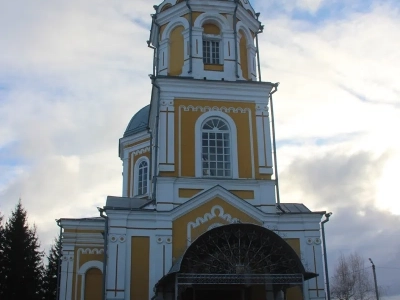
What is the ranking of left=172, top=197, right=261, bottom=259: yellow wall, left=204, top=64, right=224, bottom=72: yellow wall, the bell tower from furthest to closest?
left=204, top=64, right=224, bottom=72: yellow wall
the bell tower
left=172, top=197, right=261, bottom=259: yellow wall

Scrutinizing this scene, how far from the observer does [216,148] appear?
16125 millimetres

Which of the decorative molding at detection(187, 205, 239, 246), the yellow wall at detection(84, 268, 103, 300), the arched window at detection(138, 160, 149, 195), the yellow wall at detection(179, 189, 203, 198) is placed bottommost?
the yellow wall at detection(84, 268, 103, 300)

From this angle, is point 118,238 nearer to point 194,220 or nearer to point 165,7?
point 194,220

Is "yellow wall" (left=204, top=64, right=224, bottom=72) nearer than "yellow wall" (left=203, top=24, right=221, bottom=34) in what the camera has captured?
Yes

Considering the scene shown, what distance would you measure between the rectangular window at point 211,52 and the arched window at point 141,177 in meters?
8.10

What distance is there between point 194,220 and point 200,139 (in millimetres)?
2593

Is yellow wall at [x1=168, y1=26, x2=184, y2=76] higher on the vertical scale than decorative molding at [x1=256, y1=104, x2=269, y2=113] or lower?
higher

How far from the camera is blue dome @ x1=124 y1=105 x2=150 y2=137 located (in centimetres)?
2541

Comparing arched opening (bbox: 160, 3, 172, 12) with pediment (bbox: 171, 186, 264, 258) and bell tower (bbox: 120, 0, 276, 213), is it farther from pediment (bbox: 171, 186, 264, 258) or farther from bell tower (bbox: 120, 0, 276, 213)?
pediment (bbox: 171, 186, 264, 258)

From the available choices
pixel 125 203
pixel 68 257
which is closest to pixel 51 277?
pixel 68 257

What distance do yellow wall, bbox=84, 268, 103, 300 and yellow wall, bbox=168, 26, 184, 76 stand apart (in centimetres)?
738

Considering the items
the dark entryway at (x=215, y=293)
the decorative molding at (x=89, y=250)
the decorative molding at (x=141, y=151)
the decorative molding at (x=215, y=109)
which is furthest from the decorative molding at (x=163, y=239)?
the decorative molding at (x=141, y=151)

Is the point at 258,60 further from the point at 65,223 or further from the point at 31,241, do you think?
the point at 31,241

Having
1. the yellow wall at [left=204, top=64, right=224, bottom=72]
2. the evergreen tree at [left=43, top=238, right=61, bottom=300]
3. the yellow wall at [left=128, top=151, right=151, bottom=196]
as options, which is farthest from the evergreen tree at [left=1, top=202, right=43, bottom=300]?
the yellow wall at [left=204, top=64, right=224, bottom=72]
